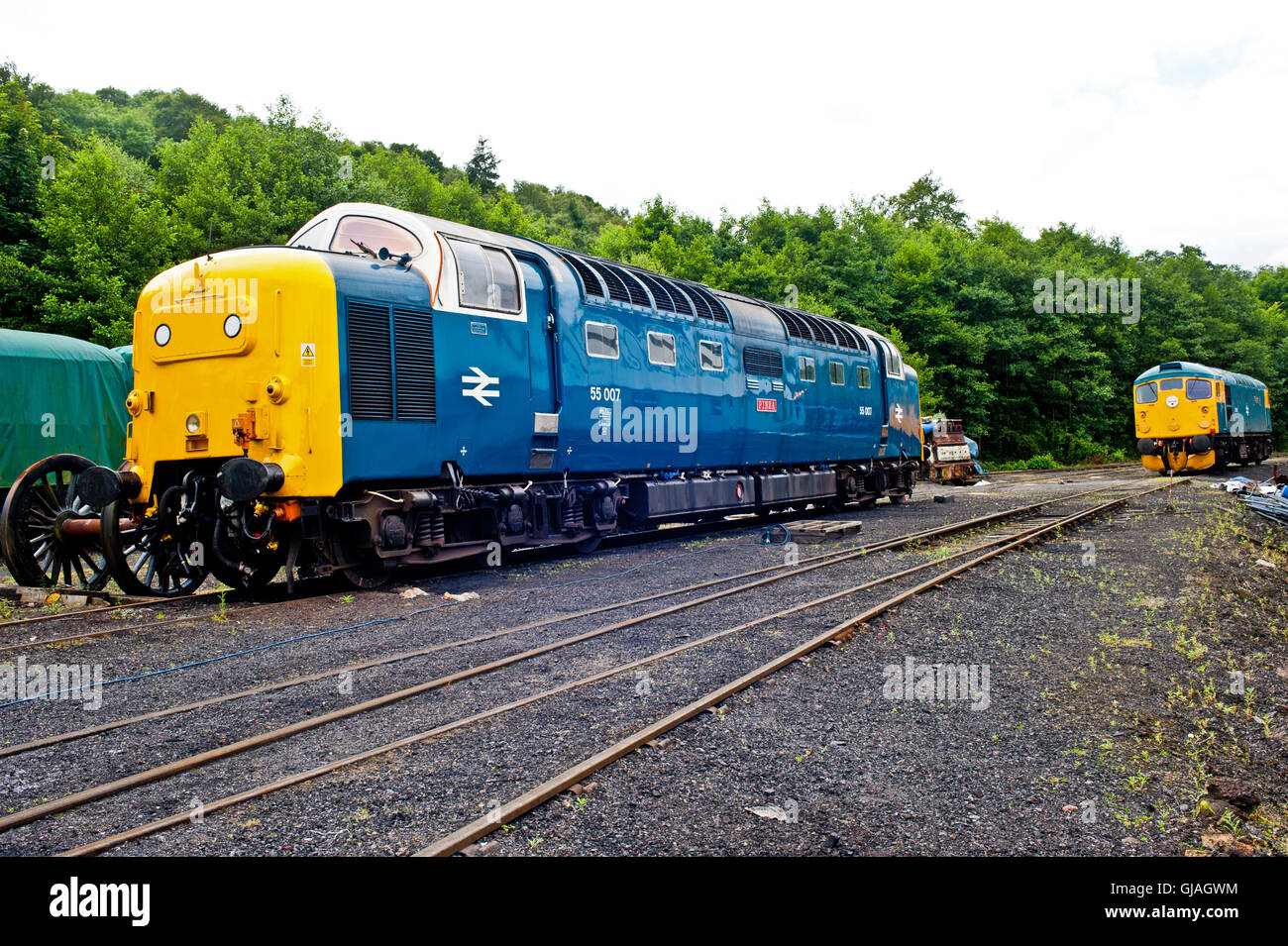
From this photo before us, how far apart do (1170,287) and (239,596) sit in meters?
60.8

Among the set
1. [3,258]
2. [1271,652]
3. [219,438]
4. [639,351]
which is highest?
[3,258]

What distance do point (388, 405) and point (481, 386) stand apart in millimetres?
1305

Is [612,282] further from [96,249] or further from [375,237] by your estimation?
[96,249]

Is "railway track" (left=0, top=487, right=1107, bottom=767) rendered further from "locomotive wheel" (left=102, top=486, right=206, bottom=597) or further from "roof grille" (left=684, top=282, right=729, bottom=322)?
"roof grille" (left=684, top=282, right=729, bottom=322)

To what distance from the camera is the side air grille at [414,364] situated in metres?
8.70

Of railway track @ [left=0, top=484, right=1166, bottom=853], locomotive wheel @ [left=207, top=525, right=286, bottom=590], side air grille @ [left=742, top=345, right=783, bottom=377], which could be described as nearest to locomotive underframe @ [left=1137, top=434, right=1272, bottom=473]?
side air grille @ [left=742, top=345, right=783, bottom=377]

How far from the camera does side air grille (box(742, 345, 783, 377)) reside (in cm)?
1484

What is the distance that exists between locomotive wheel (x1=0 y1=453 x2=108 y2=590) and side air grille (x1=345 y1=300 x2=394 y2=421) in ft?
9.48

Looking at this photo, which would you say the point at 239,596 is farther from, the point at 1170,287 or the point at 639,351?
the point at 1170,287

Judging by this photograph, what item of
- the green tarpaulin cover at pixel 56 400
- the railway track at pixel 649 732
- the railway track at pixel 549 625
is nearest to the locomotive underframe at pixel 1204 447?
Answer: the railway track at pixel 549 625

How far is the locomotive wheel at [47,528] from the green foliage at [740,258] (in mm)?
17410

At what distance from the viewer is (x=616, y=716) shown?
15.9ft

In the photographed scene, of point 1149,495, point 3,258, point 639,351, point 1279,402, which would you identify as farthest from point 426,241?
point 1279,402

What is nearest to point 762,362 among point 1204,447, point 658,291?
point 658,291
